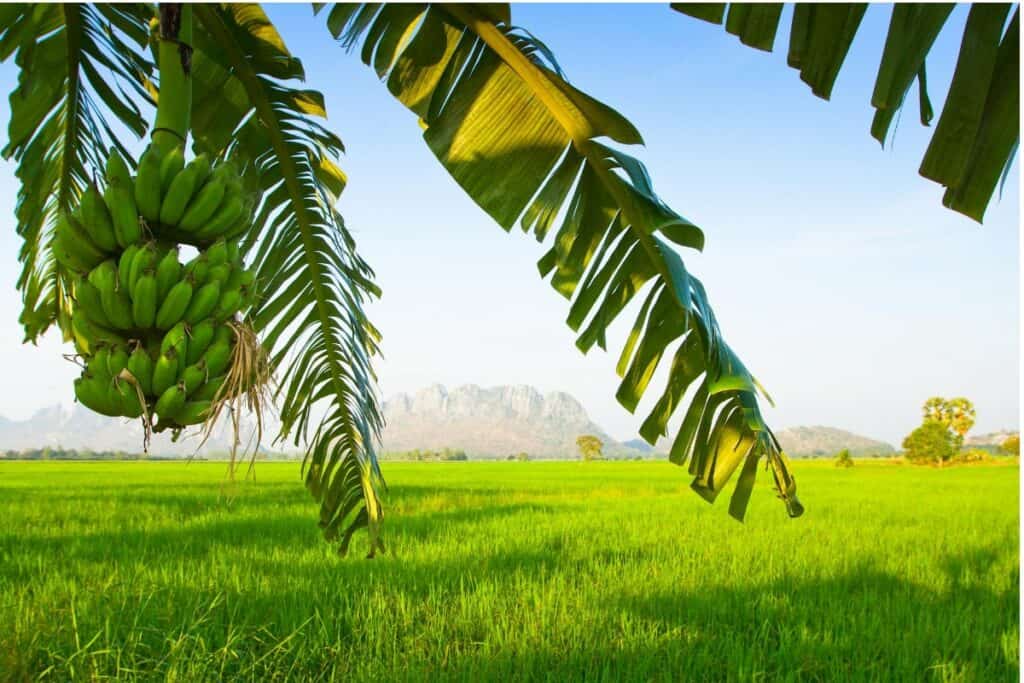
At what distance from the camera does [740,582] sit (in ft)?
14.9

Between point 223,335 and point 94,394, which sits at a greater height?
point 223,335

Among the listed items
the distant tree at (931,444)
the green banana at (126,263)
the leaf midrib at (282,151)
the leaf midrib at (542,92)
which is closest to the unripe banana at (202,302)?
the green banana at (126,263)

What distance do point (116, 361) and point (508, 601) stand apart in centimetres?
296

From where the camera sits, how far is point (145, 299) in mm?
1156

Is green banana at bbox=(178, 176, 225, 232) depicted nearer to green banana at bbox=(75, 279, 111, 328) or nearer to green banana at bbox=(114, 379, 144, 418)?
green banana at bbox=(75, 279, 111, 328)

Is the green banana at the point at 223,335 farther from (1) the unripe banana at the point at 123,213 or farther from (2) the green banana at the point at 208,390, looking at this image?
(1) the unripe banana at the point at 123,213

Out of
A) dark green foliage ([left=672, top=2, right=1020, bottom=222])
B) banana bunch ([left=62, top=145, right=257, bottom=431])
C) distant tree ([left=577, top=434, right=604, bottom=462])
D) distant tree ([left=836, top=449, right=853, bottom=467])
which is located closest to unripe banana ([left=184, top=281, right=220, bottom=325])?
banana bunch ([left=62, top=145, right=257, bottom=431])

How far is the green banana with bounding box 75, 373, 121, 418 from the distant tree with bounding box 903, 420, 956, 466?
44.1 meters

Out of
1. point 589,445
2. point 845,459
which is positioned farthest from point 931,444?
point 589,445

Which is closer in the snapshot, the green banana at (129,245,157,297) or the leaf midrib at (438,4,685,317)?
the green banana at (129,245,157,297)

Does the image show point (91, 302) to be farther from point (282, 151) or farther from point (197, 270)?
point (282, 151)

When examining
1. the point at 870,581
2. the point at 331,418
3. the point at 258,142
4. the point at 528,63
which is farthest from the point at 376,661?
the point at 870,581

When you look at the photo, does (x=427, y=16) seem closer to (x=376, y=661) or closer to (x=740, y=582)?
(x=376, y=661)

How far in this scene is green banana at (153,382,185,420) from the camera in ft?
3.89
